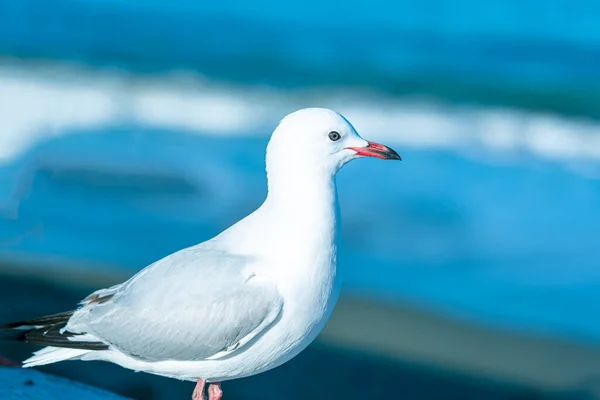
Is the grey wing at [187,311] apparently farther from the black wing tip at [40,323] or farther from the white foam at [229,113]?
the white foam at [229,113]

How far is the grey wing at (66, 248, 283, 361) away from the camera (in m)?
1.70

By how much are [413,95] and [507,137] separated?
0.54m

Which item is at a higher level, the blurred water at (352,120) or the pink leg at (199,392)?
the blurred water at (352,120)

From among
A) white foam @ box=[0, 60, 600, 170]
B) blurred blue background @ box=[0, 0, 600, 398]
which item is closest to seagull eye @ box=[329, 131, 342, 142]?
blurred blue background @ box=[0, 0, 600, 398]

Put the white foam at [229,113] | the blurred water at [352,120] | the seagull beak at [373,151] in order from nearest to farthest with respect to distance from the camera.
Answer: the seagull beak at [373,151], the blurred water at [352,120], the white foam at [229,113]

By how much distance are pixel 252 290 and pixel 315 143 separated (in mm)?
319

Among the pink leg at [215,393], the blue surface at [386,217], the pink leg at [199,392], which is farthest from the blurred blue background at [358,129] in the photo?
the pink leg at [199,392]

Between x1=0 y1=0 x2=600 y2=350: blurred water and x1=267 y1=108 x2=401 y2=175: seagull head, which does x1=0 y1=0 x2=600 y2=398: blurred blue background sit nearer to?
x1=0 y1=0 x2=600 y2=350: blurred water

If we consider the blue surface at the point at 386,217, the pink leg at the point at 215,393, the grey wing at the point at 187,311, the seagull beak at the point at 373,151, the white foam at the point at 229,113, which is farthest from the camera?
the white foam at the point at 229,113

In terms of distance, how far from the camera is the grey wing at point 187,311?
66.9 inches

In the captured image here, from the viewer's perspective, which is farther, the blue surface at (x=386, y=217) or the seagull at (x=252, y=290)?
the blue surface at (x=386, y=217)

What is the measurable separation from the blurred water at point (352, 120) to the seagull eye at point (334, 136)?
1938 millimetres

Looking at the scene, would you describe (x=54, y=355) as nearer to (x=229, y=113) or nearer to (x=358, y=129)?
(x=358, y=129)

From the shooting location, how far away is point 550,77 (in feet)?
14.9
